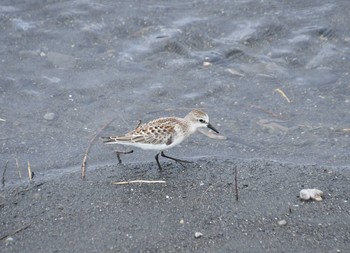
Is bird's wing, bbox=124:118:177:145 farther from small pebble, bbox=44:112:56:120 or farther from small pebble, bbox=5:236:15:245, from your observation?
small pebble, bbox=5:236:15:245

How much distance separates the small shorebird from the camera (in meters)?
6.78

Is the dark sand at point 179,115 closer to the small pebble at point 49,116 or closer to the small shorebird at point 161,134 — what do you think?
the small pebble at point 49,116

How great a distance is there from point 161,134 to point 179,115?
4.39 ft

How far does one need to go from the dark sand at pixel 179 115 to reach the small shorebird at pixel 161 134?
0.28 m

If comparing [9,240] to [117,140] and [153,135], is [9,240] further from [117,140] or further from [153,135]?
[153,135]

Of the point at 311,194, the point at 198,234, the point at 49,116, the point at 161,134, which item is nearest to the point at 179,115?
the point at 161,134

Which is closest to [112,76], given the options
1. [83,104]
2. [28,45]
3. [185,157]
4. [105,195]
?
[83,104]

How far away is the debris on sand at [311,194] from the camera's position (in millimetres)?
6020

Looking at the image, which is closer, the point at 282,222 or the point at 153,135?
the point at 282,222

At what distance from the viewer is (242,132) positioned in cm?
755

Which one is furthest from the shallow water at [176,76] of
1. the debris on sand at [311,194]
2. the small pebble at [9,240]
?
the small pebble at [9,240]

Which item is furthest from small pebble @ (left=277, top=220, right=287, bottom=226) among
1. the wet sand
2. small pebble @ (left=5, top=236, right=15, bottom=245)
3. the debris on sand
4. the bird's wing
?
small pebble @ (left=5, top=236, right=15, bottom=245)

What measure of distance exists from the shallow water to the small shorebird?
0.35 meters

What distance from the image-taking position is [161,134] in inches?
269
